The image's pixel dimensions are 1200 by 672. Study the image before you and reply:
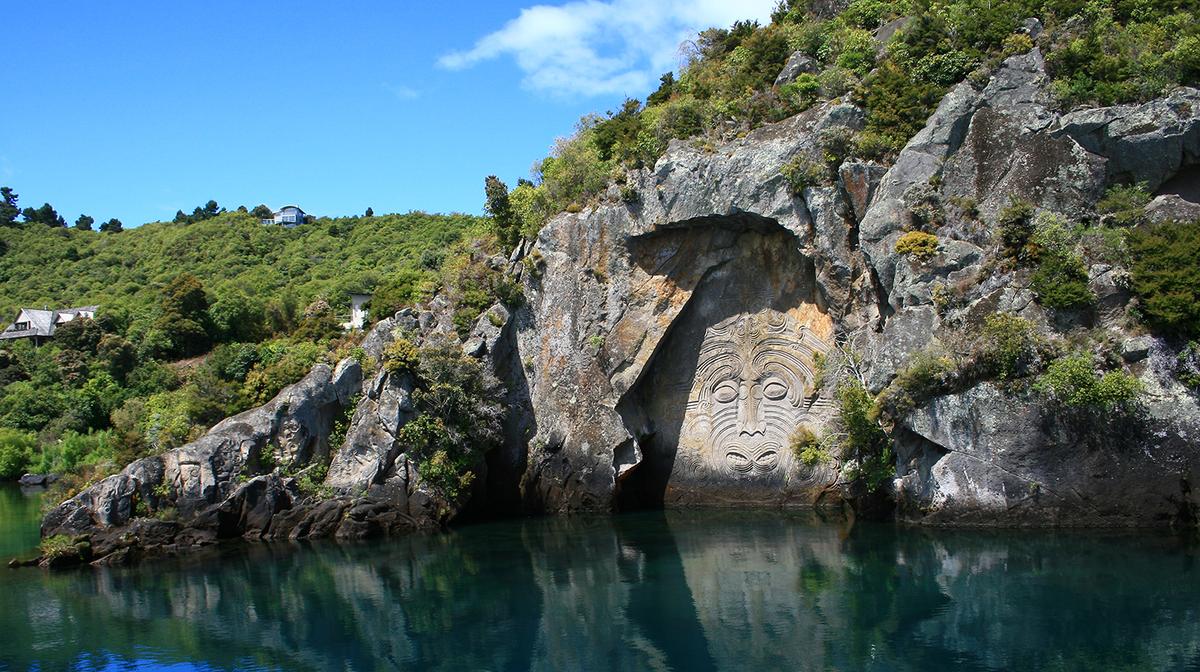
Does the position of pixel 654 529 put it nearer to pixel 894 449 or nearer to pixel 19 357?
pixel 894 449

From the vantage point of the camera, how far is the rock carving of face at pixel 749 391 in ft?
118

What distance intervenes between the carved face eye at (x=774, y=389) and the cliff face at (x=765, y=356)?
78mm

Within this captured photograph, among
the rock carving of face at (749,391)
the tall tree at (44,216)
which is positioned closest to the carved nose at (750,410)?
the rock carving of face at (749,391)

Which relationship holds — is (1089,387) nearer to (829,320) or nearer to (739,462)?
(829,320)

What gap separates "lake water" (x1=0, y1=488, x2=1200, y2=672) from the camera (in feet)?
58.9

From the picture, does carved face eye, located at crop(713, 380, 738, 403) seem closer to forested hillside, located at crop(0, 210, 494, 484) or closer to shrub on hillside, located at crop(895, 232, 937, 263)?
shrub on hillside, located at crop(895, 232, 937, 263)

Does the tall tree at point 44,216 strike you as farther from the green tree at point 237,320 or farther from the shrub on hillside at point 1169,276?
the shrub on hillside at point 1169,276

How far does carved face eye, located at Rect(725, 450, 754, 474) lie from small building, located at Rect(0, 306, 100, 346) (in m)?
52.7

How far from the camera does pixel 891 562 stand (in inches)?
970

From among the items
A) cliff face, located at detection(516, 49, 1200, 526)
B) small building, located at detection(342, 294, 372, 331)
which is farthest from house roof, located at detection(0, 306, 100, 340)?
cliff face, located at detection(516, 49, 1200, 526)

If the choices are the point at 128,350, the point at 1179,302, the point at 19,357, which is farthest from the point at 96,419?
the point at 1179,302

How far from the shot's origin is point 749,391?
36719 mm

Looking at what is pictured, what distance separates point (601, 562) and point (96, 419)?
4630 centimetres

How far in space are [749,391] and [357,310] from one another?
28.9 meters
